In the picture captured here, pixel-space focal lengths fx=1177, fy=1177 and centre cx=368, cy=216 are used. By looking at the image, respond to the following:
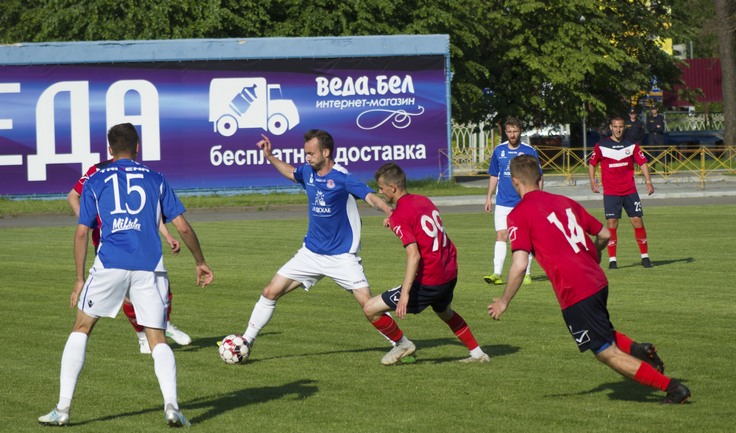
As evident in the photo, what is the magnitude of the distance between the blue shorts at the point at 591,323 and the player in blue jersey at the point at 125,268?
283cm

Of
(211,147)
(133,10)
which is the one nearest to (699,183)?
(211,147)

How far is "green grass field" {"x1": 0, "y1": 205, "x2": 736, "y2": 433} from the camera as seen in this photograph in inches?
329

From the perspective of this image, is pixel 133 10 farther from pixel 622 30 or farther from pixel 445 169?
pixel 622 30

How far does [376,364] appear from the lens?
34.8ft

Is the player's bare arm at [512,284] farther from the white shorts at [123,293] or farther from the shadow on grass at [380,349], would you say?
the shadow on grass at [380,349]

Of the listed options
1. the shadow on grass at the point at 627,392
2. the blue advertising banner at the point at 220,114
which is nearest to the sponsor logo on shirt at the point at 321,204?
the shadow on grass at the point at 627,392

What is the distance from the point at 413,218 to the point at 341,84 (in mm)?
27368

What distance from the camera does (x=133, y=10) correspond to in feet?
130

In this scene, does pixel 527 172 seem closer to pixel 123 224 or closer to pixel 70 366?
pixel 123 224

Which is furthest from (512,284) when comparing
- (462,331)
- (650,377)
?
(462,331)

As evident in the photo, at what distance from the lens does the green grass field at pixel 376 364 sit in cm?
836

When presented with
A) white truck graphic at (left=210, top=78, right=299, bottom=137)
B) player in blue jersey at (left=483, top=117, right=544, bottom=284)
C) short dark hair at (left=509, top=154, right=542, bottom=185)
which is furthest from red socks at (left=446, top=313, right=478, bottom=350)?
white truck graphic at (left=210, top=78, right=299, bottom=137)

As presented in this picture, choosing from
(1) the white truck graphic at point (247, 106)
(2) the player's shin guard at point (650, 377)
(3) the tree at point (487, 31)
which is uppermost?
(3) the tree at point (487, 31)

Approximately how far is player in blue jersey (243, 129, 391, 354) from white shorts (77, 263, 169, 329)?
274 cm
